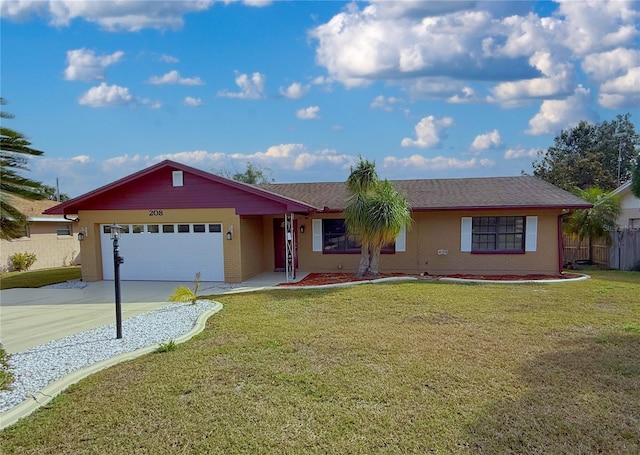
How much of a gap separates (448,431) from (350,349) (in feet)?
7.50

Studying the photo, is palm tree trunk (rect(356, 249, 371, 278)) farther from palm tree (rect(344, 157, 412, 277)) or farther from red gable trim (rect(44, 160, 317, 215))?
red gable trim (rect(44, 160, 317, 215))

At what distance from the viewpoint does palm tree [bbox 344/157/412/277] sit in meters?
12.0

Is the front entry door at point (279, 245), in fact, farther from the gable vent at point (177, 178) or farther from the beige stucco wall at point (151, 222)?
the gable vent at point (177, 178)

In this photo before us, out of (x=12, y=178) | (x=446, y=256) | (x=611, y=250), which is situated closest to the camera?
(x=12, y=178)

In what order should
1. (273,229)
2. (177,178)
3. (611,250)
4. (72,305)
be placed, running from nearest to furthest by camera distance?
(72,305) < (177,178) < (273,229) < (611,250)

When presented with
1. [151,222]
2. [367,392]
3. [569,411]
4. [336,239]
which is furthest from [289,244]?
[569,411]

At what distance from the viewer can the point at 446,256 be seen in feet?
46.8

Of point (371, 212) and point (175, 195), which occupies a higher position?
point (175, 195)

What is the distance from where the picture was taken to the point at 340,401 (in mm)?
4184

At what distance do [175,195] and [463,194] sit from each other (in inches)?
392

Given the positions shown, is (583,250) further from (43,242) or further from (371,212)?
(43,242)

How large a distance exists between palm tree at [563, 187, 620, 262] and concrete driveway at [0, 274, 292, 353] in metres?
12.2

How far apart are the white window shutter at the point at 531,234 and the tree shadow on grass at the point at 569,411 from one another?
893 centimetres

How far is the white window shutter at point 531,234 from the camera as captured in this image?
13797mm
